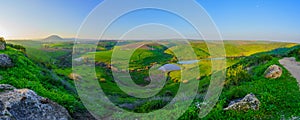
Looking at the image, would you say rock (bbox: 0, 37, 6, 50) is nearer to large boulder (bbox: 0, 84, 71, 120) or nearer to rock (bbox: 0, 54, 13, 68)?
rock (bbox: 0, 54, 13, 68)

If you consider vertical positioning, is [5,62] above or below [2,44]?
below

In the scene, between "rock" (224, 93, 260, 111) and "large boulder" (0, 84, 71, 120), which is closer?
"large boulder" (0, 84, 71, 120)

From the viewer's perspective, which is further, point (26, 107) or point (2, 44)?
point (2, 44)

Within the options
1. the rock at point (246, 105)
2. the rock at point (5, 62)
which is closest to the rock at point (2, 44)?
the rock at point (5, 62)

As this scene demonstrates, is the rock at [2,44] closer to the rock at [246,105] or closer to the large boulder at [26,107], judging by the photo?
the large boulder at [26,107]

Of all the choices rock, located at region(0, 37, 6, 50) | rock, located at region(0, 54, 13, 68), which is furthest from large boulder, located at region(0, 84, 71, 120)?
rock, located at region(0, 37, 6, 50)

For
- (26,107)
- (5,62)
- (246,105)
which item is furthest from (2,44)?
(246,105)

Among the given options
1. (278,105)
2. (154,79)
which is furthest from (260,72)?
(154,79)

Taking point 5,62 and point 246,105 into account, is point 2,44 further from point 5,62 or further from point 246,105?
point 246,105

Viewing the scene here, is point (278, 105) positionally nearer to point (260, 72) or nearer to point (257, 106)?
point (257, 106)
